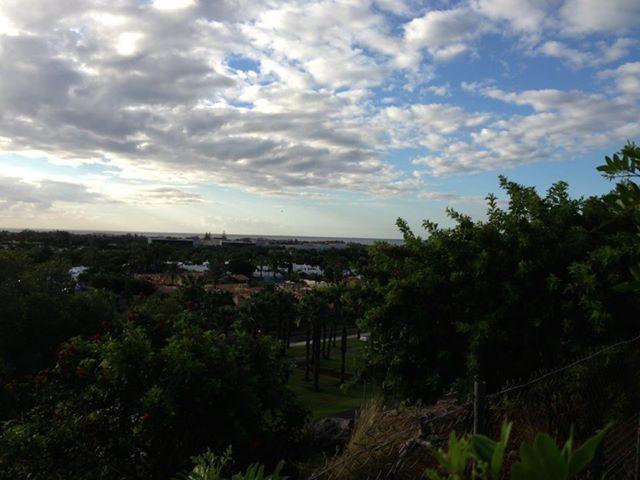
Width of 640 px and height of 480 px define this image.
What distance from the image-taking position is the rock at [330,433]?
14195mm

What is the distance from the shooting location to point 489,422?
544 centimetres

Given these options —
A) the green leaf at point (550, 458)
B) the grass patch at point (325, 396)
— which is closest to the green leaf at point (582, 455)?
the green leaf at point (550, 458)

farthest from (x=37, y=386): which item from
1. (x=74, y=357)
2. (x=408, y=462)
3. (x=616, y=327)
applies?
(x=616, y=327)

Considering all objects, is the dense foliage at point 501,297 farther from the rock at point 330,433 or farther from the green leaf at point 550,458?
the green leaf at point 550,458

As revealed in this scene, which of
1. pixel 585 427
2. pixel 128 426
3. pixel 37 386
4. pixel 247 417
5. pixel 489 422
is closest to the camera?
pixel 489 422

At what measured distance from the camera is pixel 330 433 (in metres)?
16.0

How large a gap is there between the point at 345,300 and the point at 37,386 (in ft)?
18.4

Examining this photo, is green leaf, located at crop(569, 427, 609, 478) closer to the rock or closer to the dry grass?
the dry grass

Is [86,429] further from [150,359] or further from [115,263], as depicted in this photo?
[115,263]

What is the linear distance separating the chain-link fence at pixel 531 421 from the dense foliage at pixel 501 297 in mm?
1152

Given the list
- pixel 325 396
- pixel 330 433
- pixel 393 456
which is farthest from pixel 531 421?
pixel 325 396

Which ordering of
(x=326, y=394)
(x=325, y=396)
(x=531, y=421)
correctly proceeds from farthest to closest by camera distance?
(x=326, y=394), (x=325, y=396), (x=531, y=421)

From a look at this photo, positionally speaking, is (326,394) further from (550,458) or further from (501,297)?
(550,458)

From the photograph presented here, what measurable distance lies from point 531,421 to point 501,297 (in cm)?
312
